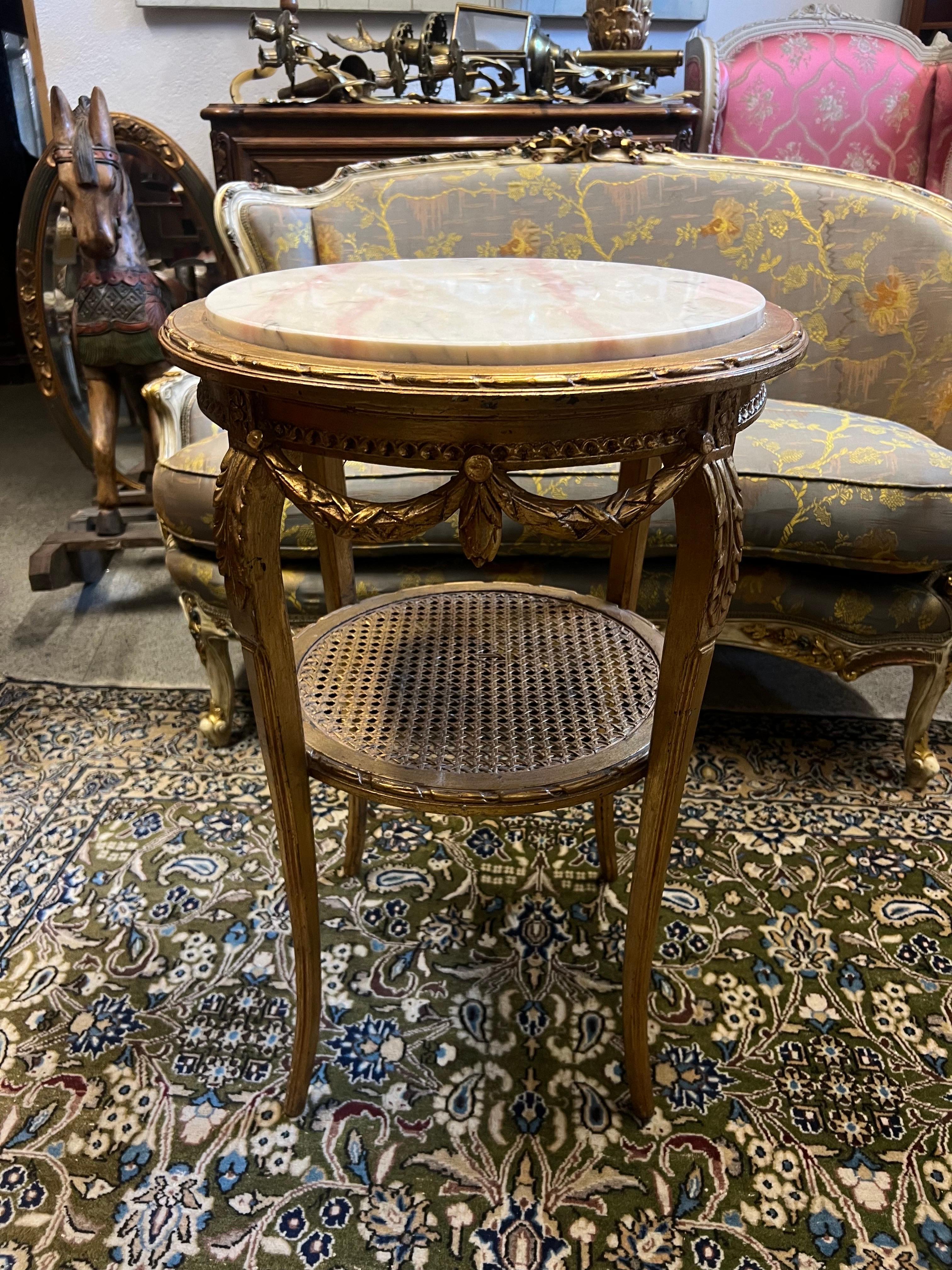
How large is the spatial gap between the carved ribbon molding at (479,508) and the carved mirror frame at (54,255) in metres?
1.83

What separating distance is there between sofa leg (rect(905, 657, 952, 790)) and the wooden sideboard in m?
1.58

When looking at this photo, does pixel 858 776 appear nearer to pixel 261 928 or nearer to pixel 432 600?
pixel 432 600

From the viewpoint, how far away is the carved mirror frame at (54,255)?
90.2 inches

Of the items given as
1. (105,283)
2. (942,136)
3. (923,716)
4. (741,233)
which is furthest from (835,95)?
(105,283)

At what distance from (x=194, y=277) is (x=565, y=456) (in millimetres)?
2498

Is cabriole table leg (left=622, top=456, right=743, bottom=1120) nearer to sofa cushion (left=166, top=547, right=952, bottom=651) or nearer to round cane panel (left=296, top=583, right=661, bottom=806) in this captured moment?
round cane panel (left=296, top=583, right=661, bottom=806)

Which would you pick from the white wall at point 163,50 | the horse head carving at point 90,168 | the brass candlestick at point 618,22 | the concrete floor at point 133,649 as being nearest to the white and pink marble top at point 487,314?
the concrete floor at point 133,649

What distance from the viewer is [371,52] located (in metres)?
2.62

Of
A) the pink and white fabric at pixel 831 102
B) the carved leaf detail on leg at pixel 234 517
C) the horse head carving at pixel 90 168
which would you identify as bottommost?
the carved leaf detail on leg at pixel 234 517

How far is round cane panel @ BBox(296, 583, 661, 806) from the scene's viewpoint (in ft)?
3.04

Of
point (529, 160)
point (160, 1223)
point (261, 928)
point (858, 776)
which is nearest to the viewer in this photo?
point (160, 1223)

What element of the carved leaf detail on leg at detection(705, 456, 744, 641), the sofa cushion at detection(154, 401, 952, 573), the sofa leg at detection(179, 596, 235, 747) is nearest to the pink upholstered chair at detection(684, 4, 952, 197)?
the sofa cushion at detection(154, 401, 952, 573)

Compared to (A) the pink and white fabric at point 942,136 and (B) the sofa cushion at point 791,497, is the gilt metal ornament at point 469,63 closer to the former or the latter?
(A) the pink and white fabric at point 942,136

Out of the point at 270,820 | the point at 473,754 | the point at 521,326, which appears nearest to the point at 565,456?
the point at 521,326
